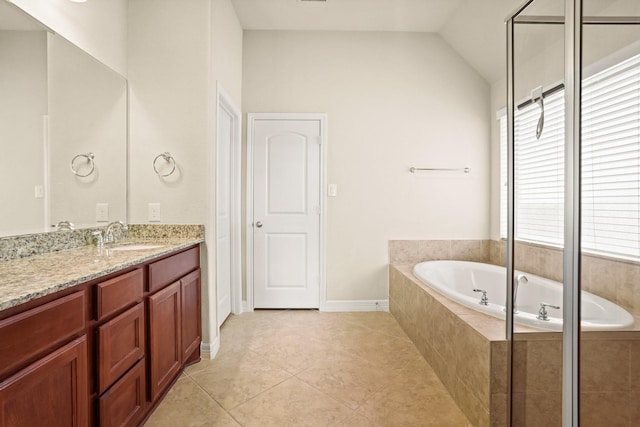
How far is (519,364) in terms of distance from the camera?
1.42 meters

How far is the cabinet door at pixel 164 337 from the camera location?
5.54 feet

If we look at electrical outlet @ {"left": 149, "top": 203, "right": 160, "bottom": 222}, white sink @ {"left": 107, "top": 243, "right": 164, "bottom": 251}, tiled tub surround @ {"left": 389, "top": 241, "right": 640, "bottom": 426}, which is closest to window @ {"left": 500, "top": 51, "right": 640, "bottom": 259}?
tiled tub surround @ {"left": 389, "top": 241, "right": 640, "bottom": 426}

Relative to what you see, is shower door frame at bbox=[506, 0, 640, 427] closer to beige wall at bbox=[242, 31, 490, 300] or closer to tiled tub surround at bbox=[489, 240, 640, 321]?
tiled tub surround at bbox=[489, 240, 640, 321]

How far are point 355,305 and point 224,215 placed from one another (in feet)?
5.11

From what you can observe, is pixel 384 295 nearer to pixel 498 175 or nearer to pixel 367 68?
pixel 498 175

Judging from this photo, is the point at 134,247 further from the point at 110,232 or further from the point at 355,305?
the point at 355,305

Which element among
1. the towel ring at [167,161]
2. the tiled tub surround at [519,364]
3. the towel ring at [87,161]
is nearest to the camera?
the tiled tub surround at [519,364]

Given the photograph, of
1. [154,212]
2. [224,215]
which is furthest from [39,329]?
[224,215]

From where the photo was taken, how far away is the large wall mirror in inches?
58.6

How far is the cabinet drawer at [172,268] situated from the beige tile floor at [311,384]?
0.65 m

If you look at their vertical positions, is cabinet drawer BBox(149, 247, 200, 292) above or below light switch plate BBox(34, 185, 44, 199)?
below

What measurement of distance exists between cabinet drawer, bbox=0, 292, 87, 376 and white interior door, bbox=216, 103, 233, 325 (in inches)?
65.9

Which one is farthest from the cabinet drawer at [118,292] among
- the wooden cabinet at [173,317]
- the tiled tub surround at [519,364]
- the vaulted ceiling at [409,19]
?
the vaulted ceiling at [409,19]

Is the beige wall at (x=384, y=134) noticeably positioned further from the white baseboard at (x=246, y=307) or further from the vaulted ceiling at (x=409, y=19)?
the white baseboard at (x=246, y=307)
